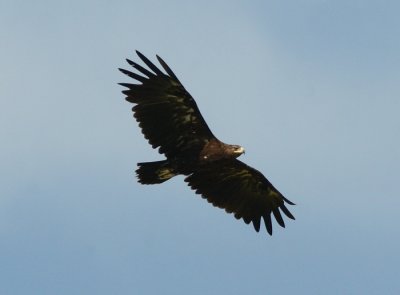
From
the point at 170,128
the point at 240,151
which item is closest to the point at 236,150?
the point at 240,151

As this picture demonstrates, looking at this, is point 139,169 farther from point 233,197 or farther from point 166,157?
point 233,197

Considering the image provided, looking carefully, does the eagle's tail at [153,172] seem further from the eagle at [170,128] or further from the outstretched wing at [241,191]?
the outstretched wing at [241,191]

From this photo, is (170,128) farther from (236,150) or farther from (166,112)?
(236,150)

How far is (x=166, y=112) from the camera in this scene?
3009 centimetres

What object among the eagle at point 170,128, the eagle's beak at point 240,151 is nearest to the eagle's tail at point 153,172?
the eagle at point 170,128

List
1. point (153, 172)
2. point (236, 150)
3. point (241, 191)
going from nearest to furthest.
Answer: point (153, 172), point (236, 150), point (241, 191)

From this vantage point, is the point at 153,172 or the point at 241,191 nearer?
the point at 153,172

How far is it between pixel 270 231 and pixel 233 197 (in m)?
1.36

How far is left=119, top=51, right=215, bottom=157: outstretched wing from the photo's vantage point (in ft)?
98.0

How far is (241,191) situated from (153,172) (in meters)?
3.54

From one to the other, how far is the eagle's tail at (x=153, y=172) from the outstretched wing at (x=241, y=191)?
1.58 m

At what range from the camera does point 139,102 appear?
29906 mm

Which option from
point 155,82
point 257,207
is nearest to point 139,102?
point 155,82

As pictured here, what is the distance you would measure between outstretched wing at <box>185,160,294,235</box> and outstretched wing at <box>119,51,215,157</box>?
1181mm
